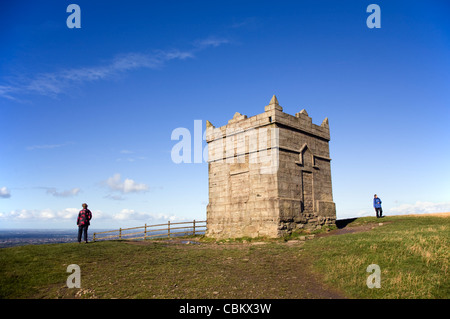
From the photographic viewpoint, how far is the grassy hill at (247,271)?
870cm

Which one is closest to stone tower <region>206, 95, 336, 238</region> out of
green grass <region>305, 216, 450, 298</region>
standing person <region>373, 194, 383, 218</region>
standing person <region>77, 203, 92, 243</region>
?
standing person <region>373, 194, 383, 218</region>

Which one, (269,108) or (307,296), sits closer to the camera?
(307,296)

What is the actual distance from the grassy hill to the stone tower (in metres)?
4.22

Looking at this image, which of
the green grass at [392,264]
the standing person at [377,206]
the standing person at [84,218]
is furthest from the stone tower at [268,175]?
the standing person at [84,218]

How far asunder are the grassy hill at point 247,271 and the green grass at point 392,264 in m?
0.02

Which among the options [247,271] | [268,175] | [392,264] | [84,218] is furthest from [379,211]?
[84,218]

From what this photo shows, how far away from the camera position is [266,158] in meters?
19.2

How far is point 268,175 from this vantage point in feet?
61.7
